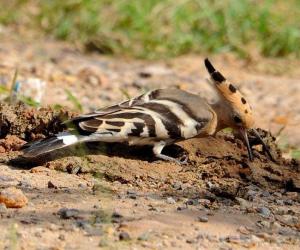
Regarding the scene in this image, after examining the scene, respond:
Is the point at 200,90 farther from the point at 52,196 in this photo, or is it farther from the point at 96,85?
the point at 52,196

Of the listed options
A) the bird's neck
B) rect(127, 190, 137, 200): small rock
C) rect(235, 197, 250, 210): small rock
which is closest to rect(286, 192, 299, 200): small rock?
rect(235, 197, 250, 210): small rock

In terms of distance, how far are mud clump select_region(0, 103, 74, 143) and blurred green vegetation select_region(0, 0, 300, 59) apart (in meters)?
3.98

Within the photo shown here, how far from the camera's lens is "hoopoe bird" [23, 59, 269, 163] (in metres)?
5.64

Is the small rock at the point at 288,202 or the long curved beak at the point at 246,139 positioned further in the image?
the long curved beak at the point at 246,139

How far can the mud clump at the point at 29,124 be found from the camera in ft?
19.6

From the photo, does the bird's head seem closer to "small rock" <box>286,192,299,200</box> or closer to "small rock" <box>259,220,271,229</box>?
"small rock" <box>286,192,299,200</box>

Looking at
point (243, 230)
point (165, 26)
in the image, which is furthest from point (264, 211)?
point (165, 26)

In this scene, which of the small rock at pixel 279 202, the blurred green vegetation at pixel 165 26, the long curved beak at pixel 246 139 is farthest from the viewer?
the blurred green vegetation at pixel 165 26

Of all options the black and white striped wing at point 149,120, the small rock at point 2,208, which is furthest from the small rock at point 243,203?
the small rock at point 2,208

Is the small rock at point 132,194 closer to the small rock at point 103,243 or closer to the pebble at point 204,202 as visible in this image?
the pebble at point 204,202

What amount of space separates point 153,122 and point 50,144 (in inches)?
24.6

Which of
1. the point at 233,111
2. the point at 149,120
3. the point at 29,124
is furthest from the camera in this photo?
the point at 233,111

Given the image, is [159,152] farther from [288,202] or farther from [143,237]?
[143,237]

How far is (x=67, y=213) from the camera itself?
4.74 meters
